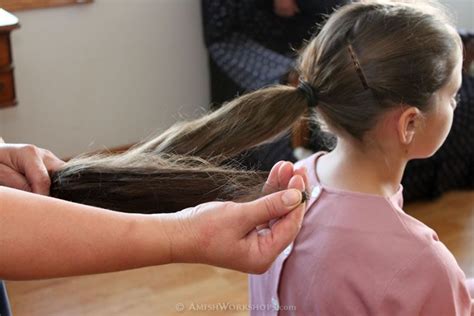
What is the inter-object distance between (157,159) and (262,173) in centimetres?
15

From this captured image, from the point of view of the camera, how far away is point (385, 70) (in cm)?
111

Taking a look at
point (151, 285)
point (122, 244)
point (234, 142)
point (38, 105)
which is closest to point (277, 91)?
point (234, 142)

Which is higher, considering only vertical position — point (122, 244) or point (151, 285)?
point (122, 244)

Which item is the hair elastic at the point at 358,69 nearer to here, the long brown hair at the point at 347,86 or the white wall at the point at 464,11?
the long brown hair at the point at 347,86

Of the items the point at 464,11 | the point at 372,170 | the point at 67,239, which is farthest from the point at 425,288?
the point at 464,11

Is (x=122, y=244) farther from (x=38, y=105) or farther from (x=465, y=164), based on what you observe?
(x=465, y=164)

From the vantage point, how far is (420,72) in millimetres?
1132

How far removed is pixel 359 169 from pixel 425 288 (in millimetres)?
234

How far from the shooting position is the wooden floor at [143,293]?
209 centimetres

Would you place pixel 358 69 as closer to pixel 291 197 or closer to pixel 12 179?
pixel 291 197

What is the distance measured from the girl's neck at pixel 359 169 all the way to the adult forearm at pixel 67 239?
0.52 meters

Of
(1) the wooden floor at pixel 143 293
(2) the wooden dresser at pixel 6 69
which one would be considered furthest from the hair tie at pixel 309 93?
(2) the wooden dresser at pixel 6 69

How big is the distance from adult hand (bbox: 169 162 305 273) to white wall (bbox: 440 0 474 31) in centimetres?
300

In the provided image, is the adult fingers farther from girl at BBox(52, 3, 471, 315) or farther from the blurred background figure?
the blurred background figure
